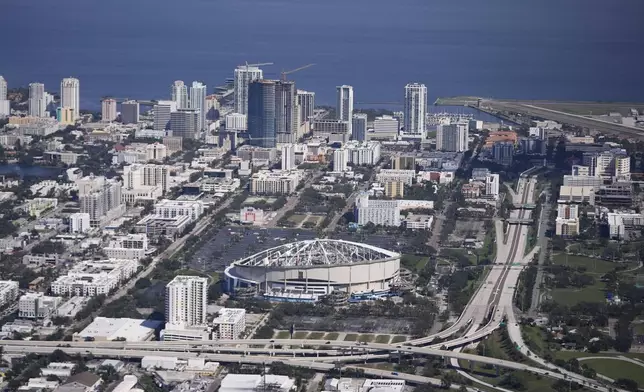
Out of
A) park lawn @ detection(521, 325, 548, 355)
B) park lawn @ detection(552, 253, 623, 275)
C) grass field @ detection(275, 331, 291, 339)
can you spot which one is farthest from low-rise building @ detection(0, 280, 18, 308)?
park lawn @ detection(552, 253, 623, 275)

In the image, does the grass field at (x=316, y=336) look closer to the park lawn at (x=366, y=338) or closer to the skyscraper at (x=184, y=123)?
the park lawn at (x=366, y=338)

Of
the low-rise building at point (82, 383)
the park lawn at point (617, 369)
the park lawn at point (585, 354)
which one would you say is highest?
the park lawn at point (585, 354)

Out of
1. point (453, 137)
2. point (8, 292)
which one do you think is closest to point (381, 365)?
point (8, 292)

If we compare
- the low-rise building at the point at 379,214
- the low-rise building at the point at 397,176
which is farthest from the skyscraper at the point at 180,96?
the low-rise building at the point at 379,214

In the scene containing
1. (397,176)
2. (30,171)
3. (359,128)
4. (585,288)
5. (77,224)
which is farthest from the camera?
(359,128)

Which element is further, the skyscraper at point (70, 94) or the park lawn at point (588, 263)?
the skyscraper at point (70, 94)

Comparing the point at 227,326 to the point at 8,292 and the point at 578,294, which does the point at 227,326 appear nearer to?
the point at 8,292

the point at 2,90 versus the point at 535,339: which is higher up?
the point at 2,90
